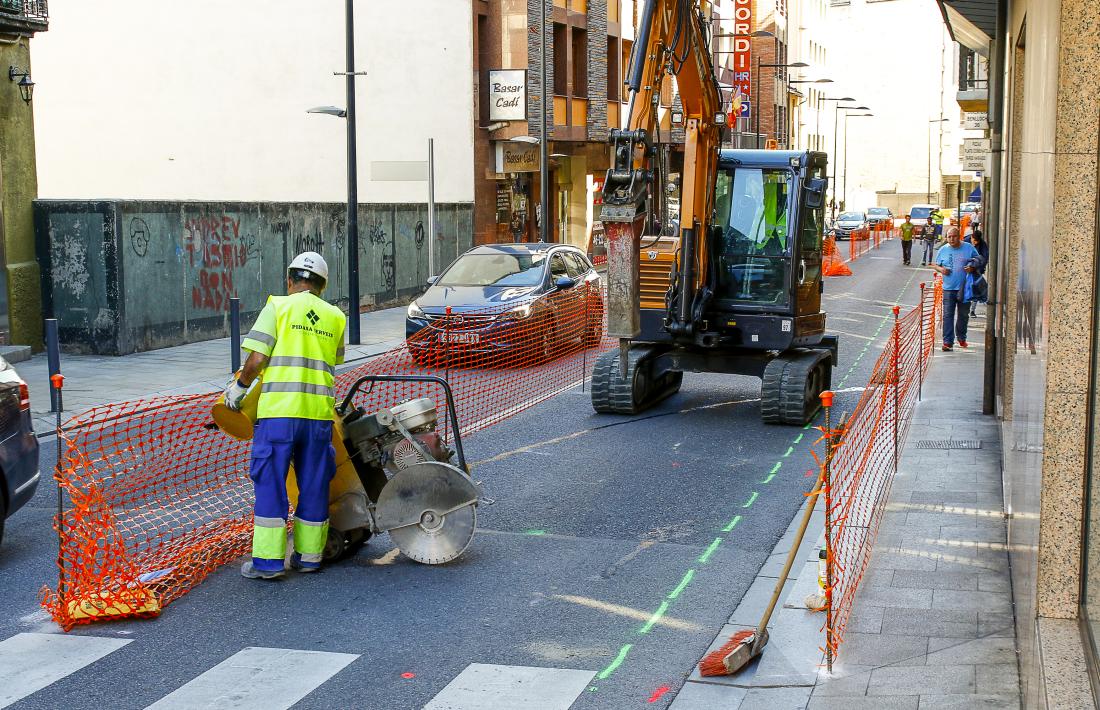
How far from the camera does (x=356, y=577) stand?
8.09 m

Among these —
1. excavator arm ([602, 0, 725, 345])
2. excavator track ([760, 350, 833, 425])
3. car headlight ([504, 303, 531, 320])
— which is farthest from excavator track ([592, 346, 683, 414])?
car headlight ([504, 303, 531, 320])

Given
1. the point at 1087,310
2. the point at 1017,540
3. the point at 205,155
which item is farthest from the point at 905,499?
the point at 205,155

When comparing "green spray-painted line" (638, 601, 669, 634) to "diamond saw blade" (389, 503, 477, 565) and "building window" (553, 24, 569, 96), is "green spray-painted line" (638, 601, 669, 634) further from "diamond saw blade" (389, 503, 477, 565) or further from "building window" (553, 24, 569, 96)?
"building window" (553, 24, 569, 96)

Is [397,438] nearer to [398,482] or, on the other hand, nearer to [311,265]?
[398,482]

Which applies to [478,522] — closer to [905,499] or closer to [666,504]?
[666,504]

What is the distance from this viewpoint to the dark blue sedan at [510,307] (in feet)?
59.0

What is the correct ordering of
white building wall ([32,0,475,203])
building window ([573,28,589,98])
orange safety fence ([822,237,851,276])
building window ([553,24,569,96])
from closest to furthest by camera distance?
white building wall ([32,0,475,203]) < building window ([553,24,569,96]) < building window ([573,28,589,98]) < orange safety fence ([822,237,851,276])

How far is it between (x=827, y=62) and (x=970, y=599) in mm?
90560

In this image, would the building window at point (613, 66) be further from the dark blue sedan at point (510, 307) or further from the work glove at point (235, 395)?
the work glove at point (235, 395)

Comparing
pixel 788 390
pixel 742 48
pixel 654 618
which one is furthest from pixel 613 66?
pixel 654 618

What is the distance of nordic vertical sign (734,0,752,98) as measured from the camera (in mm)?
54438

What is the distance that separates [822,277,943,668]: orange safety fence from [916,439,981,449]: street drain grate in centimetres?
22

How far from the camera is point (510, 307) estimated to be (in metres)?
18.6

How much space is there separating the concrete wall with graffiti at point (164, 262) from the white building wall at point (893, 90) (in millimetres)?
68482
